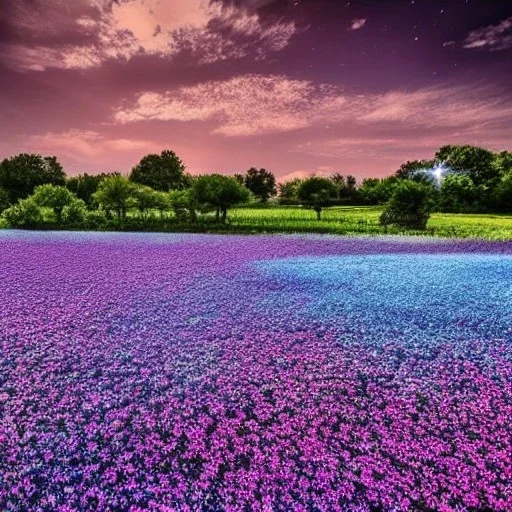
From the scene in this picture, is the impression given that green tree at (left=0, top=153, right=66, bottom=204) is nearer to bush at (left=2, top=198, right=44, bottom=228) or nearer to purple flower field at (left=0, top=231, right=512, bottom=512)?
bush at (left=2, top=198, right=44, bottom=228)

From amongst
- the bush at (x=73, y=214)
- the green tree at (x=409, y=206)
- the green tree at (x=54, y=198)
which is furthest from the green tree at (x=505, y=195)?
the green tree at (x=54, y=198)

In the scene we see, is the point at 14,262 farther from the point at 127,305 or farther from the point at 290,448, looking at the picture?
the point at 290,448

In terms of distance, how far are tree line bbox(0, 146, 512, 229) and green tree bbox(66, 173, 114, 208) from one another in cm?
18

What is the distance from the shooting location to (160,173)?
82.6m

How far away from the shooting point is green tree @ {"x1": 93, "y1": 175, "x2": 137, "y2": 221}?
112 feet

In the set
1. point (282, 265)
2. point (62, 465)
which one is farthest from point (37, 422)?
point (282, 265)

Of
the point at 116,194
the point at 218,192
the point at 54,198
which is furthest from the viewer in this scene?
the point at 116,194

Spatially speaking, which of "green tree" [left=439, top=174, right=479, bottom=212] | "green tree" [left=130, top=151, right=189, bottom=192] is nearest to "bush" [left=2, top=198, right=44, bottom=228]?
"green tree" [left=130, top=151, right=189, bottom=192]

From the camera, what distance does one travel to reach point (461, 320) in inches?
314

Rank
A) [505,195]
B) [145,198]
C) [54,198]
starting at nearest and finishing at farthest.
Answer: [54,198]
[145,198]
[505,195]

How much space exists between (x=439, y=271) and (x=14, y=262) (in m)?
16.1

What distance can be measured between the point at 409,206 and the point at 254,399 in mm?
29233

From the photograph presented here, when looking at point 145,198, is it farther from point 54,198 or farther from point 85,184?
point 85,184

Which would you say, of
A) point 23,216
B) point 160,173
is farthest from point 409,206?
point 160,173
